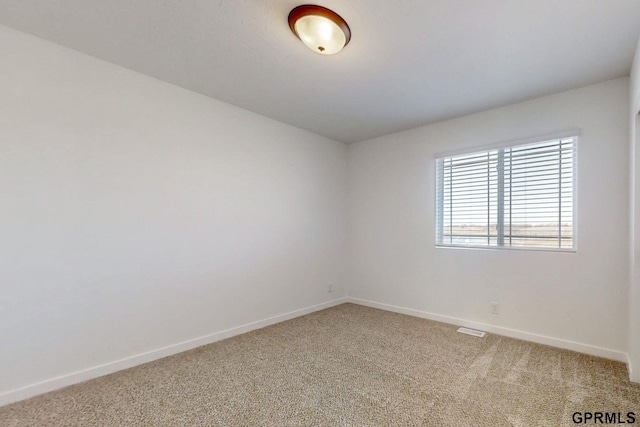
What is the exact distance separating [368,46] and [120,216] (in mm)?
2353

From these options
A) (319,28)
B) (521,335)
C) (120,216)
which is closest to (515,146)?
(521,335)

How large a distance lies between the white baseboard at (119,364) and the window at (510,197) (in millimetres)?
2491

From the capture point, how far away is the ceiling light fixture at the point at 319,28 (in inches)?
69.8

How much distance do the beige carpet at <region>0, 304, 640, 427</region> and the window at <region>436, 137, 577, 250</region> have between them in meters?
1.08

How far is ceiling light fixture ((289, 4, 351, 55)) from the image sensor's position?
5.82 feet

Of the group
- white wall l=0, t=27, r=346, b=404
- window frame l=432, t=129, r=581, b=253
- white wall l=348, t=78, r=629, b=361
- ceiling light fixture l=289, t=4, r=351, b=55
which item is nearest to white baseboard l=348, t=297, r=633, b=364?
white wall l=348, t=78, r=629, b=361

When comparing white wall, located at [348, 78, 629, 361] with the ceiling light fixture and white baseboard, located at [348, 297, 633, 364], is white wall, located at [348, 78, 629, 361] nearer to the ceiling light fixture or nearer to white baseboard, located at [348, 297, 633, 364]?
white baseboard, located at [348, 297, 633, 364]

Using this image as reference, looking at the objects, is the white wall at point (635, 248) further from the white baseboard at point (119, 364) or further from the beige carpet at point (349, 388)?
the white baseboard at point (119, 364)

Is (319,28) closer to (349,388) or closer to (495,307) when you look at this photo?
(349,388)

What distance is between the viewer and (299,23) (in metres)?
1.85

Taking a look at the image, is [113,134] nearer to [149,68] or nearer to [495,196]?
[149,68]

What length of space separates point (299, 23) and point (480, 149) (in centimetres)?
247

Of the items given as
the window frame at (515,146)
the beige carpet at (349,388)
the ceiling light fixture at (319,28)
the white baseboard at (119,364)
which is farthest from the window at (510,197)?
the white baseboard at (119,364)

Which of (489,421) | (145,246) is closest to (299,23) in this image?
(145,246)
